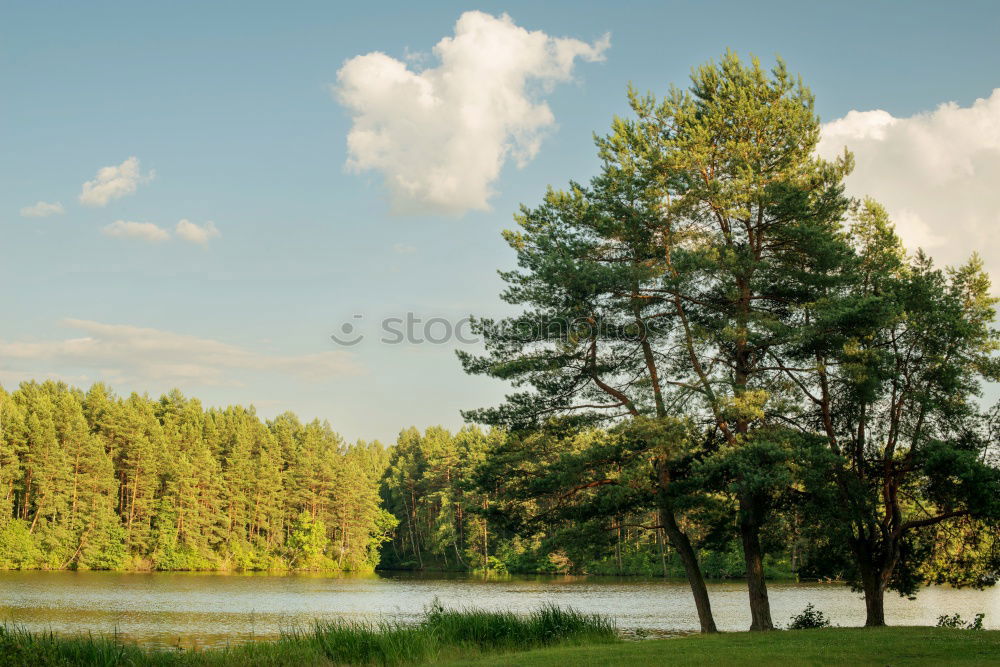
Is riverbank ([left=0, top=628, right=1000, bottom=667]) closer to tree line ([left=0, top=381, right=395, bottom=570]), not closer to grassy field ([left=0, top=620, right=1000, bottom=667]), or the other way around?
grassy field ([left=0, top=620, right=1000, bottom=667])

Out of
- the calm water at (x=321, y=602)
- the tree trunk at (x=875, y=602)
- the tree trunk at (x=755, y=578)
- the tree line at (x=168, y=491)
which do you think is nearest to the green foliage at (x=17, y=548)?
the tree line at (x=168, y=491)

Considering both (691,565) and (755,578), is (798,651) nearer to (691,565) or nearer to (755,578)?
(755,578)

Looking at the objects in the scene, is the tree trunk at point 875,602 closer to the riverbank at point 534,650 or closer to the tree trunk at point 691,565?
the riverbank at point 534,650

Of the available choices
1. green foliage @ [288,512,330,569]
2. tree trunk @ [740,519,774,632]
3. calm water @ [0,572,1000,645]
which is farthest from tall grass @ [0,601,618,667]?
green foliage @ [288,512,330,569]

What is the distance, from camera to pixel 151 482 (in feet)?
216

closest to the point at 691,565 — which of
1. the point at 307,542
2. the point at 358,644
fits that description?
the point at 358,644

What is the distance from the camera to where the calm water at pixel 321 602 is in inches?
1077

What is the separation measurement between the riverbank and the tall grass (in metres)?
0.02

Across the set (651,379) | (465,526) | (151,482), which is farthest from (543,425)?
(465,526)

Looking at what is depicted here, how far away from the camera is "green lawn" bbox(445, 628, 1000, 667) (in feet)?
40.4

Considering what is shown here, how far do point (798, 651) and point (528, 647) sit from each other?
5.79 metres

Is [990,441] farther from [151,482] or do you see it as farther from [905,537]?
[151,482]

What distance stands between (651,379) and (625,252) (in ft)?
11.3

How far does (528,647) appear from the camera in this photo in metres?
17.2
